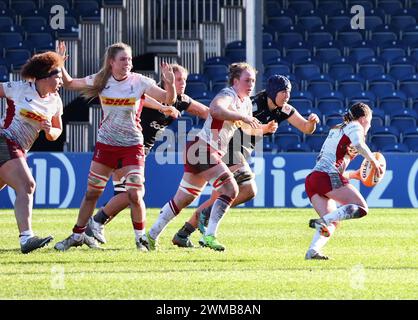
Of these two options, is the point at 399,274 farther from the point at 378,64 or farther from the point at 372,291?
the point at 378,64

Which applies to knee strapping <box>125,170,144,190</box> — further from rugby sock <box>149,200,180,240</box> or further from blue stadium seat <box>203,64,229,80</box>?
blue stadium seat <box>203,64,229,80</box>

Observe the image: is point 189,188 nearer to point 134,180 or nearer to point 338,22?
point 134,180

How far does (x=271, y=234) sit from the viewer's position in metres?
16.8

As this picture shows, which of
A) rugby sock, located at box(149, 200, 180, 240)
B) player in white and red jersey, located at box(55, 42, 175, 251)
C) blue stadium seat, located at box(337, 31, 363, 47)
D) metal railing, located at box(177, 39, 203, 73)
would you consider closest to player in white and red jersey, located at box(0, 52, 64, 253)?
player in white and red jersey, located at box(55, 42, 175, 251)

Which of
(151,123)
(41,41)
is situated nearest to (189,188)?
(151,123)

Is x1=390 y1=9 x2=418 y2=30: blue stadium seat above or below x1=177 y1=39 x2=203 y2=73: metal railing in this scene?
above

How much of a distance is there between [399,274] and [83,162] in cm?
1296

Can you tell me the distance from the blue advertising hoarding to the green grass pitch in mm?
5545

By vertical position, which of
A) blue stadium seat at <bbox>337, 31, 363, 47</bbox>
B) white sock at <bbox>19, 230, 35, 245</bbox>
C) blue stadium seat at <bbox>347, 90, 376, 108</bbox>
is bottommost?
white sock at <bbox>19, 230, 35, 245</bbox>

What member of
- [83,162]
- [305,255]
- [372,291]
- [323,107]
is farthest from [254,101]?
[323,107]

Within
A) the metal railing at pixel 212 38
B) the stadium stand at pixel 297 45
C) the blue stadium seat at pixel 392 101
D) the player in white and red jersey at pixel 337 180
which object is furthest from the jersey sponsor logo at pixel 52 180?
the player in white and red jersey at pixel 337 180

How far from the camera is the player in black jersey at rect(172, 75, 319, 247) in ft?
45.5

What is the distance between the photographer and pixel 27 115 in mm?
13094
